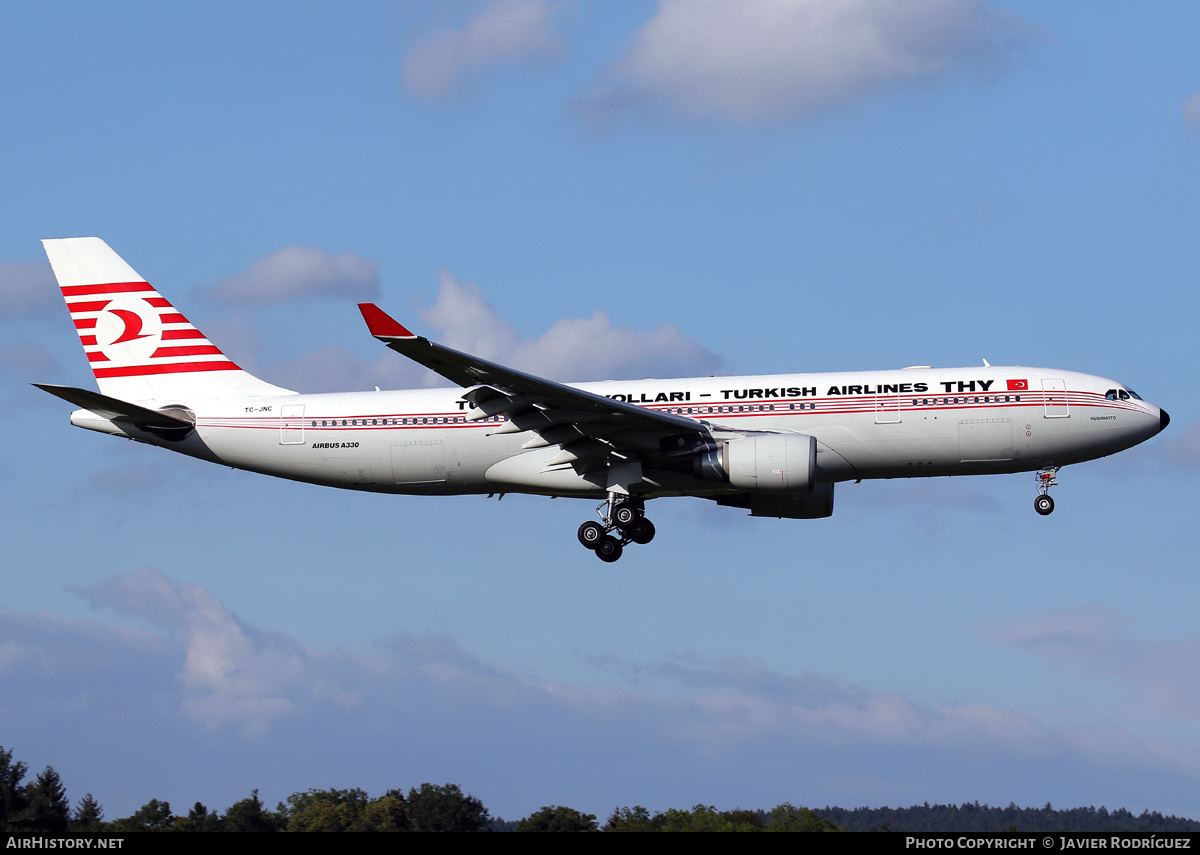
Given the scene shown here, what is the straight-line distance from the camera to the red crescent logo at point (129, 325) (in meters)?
39.4

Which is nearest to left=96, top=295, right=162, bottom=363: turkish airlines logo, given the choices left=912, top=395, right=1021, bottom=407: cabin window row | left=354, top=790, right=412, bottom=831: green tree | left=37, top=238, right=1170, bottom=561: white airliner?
left=37, top=238, right=1170, bottom=561: white airliner

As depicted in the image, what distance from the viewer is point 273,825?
42188 mm

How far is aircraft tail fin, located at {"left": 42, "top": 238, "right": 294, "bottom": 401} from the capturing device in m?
38.3

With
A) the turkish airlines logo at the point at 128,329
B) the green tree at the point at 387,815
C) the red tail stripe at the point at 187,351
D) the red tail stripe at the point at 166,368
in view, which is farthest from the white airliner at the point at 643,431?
the green tree at the point at 387,815

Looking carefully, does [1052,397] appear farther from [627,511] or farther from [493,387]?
[493,387]

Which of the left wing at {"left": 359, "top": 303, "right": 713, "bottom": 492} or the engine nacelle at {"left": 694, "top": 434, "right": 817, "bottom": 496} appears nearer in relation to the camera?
the left wing at {"left": 359, "top": 303, "right": 713, "bottom": 492}

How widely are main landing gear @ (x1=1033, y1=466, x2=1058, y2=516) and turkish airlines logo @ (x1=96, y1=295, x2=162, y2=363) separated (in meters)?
25.3

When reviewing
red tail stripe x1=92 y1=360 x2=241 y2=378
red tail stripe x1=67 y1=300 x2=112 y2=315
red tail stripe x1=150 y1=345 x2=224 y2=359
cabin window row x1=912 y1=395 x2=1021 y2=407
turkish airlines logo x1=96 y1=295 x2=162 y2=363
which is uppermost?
red tail stripe x1=67 y1=300 x2=112 y2=315

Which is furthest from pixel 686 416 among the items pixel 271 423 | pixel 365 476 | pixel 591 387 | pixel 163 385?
pixel 163 385

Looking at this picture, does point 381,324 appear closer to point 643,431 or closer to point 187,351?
point 643,431

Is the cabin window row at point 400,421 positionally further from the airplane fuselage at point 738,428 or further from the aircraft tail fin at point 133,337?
the aircraft tail fin at point 133,337

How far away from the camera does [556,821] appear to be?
42125 mm

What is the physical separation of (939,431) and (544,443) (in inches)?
388

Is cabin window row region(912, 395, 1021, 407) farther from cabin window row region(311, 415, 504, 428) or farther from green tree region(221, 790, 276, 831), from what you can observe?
green tree region(221, 790, 276, 831)
